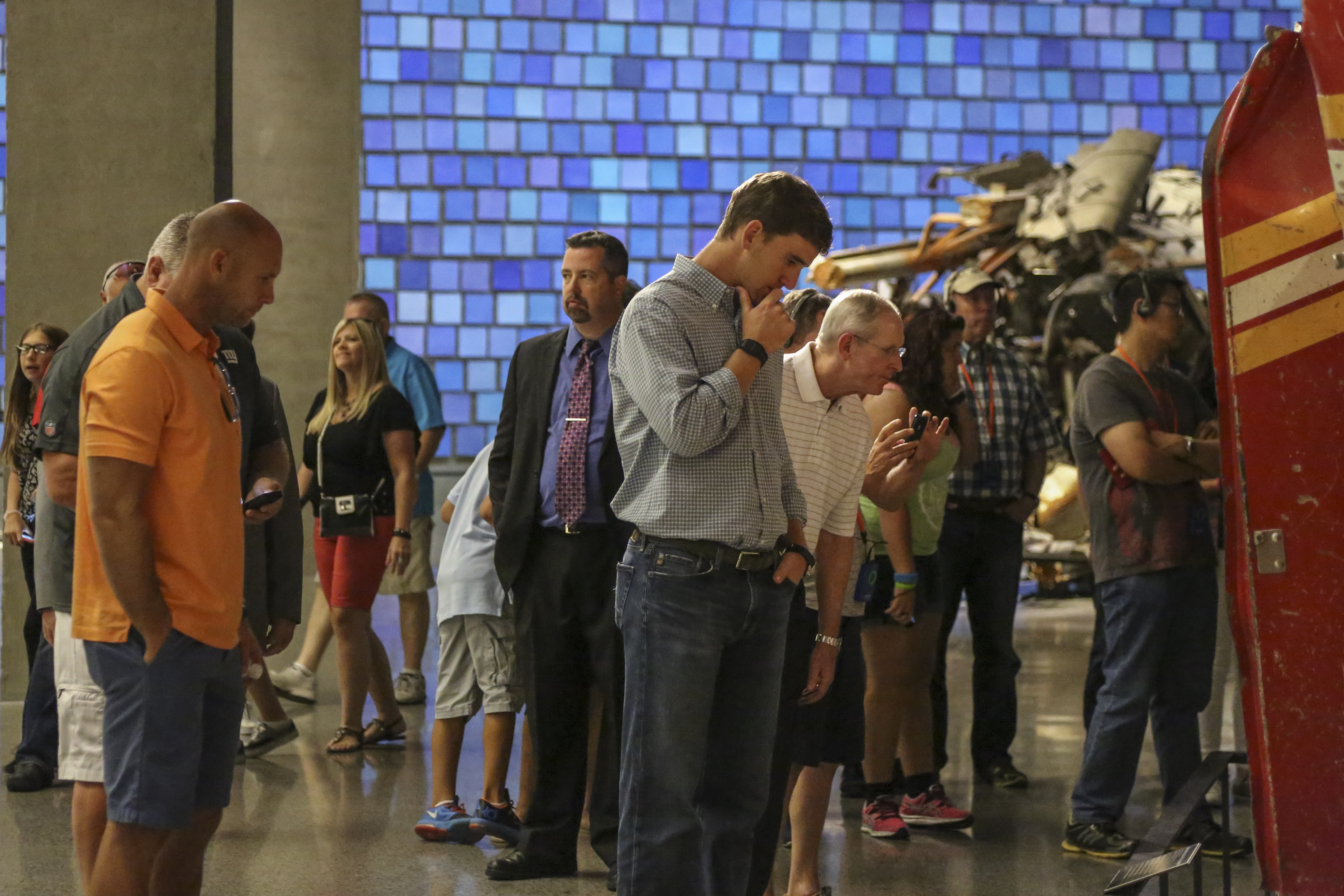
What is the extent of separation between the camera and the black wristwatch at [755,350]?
300 cm

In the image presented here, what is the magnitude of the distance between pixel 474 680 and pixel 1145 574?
222cm

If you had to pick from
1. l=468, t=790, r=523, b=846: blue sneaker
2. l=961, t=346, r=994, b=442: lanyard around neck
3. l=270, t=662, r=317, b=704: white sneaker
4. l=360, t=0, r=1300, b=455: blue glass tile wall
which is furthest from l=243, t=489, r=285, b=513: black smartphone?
l=360, t=0, r=1300, b=455: blue glass tile wall

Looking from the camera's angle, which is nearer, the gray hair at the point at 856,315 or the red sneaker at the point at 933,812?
the gray hair at the point at 856,315

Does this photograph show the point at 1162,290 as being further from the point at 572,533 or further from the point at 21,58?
the point at 21,58

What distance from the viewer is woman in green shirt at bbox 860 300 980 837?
5.17 metres

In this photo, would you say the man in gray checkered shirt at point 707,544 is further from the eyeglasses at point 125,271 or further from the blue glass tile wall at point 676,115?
the blue glass tile wall at point 676,115

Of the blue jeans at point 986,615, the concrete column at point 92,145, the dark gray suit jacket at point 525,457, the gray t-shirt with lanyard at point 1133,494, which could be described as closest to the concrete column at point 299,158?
the concrete column at point 92,145

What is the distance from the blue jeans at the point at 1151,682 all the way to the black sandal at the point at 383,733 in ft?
9.57

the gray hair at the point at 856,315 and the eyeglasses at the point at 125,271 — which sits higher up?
the eyeglasses at the point at 125,271

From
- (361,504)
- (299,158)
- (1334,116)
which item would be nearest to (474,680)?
(361,504)

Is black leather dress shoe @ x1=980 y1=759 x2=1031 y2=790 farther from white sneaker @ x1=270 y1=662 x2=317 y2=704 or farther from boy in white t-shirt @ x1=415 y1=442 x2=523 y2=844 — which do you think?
white sneaker @ x1=270 y1=662 x2=317 y2=704

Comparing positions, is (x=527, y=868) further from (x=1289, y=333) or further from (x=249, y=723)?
(x=1289, y=333)

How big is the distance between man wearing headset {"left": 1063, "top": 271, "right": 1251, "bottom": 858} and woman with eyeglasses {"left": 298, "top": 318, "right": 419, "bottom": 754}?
2.79 meters

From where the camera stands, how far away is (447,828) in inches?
196
